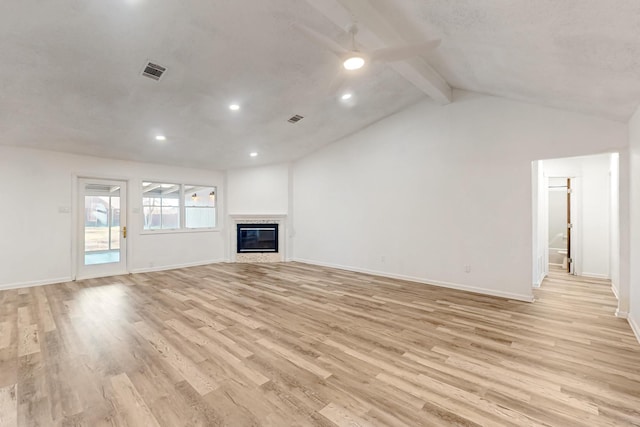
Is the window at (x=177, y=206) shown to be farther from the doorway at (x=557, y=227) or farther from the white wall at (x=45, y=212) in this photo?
the doorway at (x=557, y=227)

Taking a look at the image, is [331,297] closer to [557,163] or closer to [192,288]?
[192,288]

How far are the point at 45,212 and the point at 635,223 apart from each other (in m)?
9.19

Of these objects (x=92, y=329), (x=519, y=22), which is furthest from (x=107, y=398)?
(x=519, y=22)

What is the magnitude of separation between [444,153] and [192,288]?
5173 millimetres

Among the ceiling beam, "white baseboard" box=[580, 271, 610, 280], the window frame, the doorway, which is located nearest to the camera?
the ceiling beam

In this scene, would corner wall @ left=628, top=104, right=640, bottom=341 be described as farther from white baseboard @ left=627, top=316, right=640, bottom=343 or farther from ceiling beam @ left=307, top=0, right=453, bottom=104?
ceiling beam @ left=307, top=0, right=453, bottom=104

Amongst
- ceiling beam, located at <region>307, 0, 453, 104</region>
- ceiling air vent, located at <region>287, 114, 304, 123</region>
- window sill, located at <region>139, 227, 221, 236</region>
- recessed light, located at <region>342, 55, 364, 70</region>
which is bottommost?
window sill, located at <region>139, 227, 221, 236</region>

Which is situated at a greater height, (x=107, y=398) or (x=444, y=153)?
(x=444, y=153)

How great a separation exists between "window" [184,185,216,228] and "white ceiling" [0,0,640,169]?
8.29 ft

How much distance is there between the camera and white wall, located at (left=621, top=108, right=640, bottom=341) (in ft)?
10.1

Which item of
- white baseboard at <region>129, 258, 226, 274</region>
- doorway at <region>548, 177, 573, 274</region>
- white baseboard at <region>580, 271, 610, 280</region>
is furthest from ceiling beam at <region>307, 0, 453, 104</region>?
white baseboard at <region>129, 258, 226, 274</region>

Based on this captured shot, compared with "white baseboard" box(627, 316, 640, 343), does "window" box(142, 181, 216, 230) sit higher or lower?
higher

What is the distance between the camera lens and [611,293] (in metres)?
4.64

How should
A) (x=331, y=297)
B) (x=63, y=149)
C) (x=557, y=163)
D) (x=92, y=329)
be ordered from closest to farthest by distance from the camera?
(x=92, y=329) → (x=331, y=297) → (x=63, y=149) → (x=557, y=163)
